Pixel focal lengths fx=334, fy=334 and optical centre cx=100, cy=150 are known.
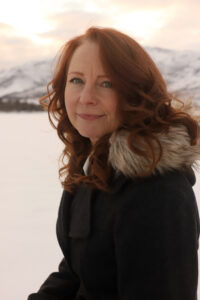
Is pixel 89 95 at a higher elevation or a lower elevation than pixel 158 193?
higher

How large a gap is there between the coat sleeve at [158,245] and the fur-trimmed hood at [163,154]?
6cm

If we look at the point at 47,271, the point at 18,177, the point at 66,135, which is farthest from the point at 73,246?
the point at 18,177

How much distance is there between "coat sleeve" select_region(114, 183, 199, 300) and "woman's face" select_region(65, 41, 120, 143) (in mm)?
220

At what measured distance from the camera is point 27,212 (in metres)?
2.22

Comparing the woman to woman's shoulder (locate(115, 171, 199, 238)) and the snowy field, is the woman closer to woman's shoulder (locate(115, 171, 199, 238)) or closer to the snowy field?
woman's shoulder (locate(115, 171, 199, 238))

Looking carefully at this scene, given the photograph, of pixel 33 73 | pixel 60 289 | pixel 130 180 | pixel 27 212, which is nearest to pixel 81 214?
pixel 130 180

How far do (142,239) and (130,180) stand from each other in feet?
0.47

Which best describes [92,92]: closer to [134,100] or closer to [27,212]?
[134,100]

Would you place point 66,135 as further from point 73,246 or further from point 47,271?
point 47,271

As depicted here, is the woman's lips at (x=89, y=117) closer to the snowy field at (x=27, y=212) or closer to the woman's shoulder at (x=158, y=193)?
the woman's shoulder at (x=158, y=193)

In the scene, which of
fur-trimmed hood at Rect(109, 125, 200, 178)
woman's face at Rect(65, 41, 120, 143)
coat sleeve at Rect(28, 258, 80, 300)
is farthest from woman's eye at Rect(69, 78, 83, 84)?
coat sleeve at Rect(28, 258, 80, 300)

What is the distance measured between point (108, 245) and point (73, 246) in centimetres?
16

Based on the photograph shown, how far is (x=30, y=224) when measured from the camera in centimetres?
207

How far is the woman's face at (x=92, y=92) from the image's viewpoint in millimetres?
833
